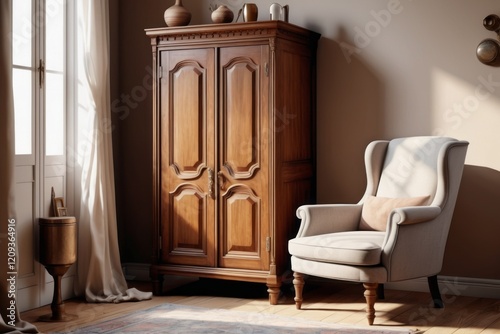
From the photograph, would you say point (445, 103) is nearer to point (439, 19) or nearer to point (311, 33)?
point (439, 19)

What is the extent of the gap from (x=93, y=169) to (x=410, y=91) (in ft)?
7.11

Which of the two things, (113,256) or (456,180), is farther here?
(113,256)

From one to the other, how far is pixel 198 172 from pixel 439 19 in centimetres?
187

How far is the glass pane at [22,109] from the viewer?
4.47 meters

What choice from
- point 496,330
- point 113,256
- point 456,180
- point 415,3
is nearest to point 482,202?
point 456,180

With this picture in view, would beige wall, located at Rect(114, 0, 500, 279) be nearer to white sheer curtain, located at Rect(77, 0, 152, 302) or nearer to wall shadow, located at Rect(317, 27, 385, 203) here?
wall shadow, located at Rect(317, 27, 385, 203)

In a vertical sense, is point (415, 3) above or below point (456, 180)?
above

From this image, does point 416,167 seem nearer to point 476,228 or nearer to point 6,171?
point 476,228

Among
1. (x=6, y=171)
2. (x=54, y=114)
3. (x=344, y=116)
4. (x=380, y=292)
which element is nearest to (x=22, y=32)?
(x=54, y=114)

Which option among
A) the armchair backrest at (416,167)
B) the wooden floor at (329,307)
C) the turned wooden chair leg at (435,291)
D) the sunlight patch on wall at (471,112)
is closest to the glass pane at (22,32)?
the wooden floor at (329,307)

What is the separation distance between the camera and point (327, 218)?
4.72 m

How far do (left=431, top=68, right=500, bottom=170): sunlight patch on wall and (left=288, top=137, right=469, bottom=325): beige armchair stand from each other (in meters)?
0.26

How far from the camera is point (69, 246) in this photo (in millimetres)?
4438
